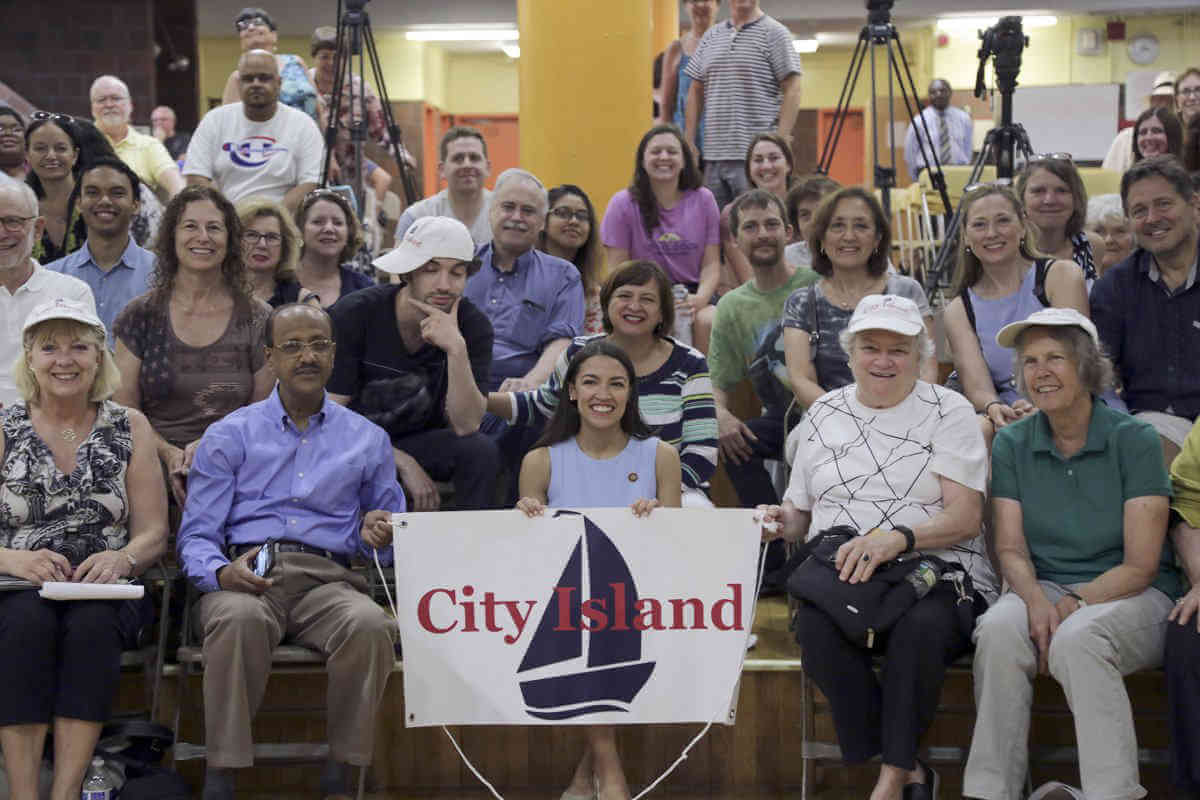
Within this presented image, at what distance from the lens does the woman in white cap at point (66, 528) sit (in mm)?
3113

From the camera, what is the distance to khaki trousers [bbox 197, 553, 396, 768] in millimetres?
3195

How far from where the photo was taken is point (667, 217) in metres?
5.57

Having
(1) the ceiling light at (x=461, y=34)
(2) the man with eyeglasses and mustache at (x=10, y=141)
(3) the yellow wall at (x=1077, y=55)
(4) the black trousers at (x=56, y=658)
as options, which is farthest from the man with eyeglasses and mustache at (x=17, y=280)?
(3) the yellow wall at (x=1077, y=55)

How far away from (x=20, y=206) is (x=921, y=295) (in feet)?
9.40

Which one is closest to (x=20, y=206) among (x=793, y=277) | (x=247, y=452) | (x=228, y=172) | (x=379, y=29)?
(x=247, y=452)

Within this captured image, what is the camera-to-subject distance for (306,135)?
232 inches

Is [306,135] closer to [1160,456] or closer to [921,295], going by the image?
[921,295]

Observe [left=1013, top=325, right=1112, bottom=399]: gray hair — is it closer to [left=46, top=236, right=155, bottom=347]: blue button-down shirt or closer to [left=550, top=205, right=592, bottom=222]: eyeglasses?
[left=550, top=205, right=592, bottom=222]: eyeglasses

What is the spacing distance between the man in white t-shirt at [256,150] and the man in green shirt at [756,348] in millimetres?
2054

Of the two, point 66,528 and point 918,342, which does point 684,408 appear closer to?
point 918,342

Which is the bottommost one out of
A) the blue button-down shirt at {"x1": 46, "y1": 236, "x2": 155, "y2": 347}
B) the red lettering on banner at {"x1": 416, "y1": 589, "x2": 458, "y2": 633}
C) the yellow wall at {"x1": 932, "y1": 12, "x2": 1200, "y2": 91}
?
the red lettering on banner at {"x1": 416, "y1": 589, "x2": 458, "y2": 633}

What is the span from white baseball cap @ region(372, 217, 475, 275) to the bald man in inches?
113

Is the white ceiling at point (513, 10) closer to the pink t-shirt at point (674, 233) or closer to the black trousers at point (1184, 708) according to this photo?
the pink t-shirt at point (674, 233)

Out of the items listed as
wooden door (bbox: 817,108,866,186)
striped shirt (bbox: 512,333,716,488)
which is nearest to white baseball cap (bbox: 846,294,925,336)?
striped shirt (bbox: 512,333,716,488)
